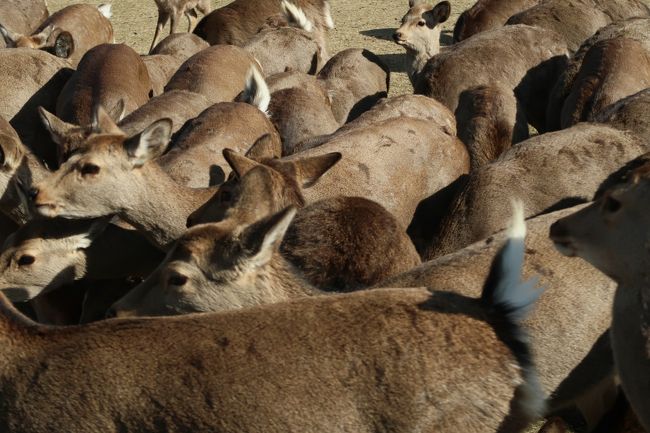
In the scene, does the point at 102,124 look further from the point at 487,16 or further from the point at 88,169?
the point at 487,16

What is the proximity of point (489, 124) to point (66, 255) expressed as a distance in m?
3.41

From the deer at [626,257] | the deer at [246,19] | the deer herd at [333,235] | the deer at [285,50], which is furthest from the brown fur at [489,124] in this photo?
the deer at [246,19]

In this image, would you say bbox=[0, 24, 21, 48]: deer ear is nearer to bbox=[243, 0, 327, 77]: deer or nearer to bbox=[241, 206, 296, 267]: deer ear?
bbox=[243, 0, 327, 77]: deer

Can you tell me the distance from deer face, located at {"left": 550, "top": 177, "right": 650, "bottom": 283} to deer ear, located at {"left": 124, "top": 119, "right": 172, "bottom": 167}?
2564mm

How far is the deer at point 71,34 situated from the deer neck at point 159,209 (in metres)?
5.13

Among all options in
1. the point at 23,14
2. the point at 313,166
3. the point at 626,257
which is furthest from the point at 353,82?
the point at 626,257

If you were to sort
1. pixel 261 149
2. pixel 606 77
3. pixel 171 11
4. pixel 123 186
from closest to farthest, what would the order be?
pixel 123 186 < pixel 261 149 < pixel 606 77 < pixel 171 11

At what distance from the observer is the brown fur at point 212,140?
6.93 m

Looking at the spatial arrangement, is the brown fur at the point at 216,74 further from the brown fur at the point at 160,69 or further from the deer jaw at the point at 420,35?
the deer jaw at the point at 420,35

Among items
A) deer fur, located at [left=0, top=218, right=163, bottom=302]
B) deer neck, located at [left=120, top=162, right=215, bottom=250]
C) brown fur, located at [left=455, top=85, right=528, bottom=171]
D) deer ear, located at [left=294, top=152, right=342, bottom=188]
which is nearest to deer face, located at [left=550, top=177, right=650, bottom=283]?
deer ear, located at [left=294, top=152, right=342, bottom=188]

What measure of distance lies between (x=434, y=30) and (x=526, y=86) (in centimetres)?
249

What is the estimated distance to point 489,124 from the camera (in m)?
7.81

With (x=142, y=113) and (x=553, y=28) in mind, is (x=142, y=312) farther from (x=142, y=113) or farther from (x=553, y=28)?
(x=553, y=28)

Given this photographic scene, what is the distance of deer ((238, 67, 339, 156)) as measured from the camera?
26.7 feet
